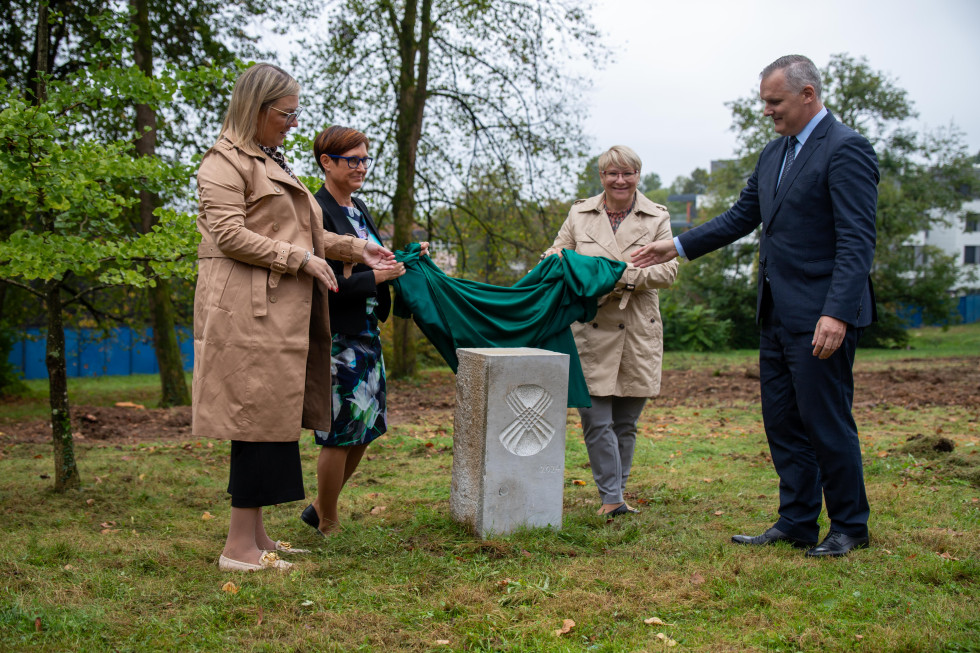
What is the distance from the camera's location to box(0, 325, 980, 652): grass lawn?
3.05 m

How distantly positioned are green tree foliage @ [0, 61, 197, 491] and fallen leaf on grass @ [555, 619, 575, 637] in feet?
11.7

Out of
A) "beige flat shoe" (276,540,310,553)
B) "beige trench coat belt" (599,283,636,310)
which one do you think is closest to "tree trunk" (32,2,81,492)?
"beige flat shoe" (276,540,310,553)

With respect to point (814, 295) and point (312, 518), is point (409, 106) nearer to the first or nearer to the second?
point (312, 518)

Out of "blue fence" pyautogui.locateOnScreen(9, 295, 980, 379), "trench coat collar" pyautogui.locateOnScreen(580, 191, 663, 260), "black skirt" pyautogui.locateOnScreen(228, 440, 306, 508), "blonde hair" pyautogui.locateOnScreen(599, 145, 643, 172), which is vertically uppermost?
"blonde hair" pyautogui.locateOnScreen(599, 145, 643, 172)

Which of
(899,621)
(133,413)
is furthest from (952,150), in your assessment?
(899,621)

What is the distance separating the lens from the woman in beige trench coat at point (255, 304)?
11.7ft

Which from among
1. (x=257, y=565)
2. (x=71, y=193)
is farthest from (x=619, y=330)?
(x=71, y=193)

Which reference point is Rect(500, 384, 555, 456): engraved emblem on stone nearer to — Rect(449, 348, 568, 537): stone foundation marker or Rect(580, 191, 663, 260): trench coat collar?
Rect(449, 348, 568, 537): stone foundation marker

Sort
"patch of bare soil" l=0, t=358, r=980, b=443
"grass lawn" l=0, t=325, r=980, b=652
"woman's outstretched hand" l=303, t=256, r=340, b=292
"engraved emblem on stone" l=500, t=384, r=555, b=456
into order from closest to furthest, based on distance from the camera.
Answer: "grass lawn" l=0, t=325, r=980, b=652 → "woman's outstretched hand" l=303, t=256, r=340, b=292 → "engraved emblem on stone" l=500, t=384, r=555, b=456 → "patch of bare soil" l=0, t=358, r=980, b=443

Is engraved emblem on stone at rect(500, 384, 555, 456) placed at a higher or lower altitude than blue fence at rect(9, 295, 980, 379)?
higher

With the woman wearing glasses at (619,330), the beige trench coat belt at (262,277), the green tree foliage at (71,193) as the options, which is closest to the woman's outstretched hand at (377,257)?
the beige trench coat belt at (262,277)

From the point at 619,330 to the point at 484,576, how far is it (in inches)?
74.4

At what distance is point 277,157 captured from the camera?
392 cm

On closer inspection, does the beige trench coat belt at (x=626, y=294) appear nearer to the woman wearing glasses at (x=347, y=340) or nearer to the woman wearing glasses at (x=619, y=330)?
the woman wearing glasses at (x=619, y=330)
